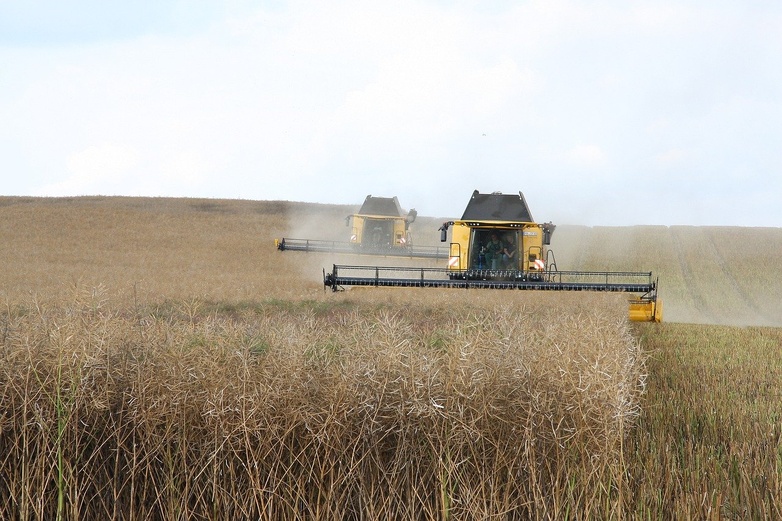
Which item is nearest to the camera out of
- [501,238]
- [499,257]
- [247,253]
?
[499,257]

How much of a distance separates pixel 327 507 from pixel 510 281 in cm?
1145

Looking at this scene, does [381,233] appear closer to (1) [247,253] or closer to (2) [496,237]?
(2) [496,237]

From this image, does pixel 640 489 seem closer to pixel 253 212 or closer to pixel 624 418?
pixel 624 418

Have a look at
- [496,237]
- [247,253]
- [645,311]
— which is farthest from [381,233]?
[247,253]

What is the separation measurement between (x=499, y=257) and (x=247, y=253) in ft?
80.1

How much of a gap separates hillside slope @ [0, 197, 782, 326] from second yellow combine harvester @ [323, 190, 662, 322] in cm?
330

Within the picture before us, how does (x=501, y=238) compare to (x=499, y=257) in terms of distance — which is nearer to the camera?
(x=499, y=257)

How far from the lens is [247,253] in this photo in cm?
3959

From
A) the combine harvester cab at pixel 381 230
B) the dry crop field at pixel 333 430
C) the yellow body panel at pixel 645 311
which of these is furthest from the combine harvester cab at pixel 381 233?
the dry crop field at pixel 333 430

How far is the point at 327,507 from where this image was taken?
4.80 meters

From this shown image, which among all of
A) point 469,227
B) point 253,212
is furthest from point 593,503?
point 253,212

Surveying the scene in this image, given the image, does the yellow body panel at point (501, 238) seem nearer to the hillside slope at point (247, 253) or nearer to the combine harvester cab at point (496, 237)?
the combine harvester cab at point (496, 237)

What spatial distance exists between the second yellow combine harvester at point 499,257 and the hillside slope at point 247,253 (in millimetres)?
3300

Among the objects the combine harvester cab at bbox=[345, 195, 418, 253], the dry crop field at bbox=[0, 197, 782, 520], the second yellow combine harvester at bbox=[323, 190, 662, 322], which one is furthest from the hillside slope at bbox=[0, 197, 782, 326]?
the dry crop field at bbox=[0, 197, 782, 520]
